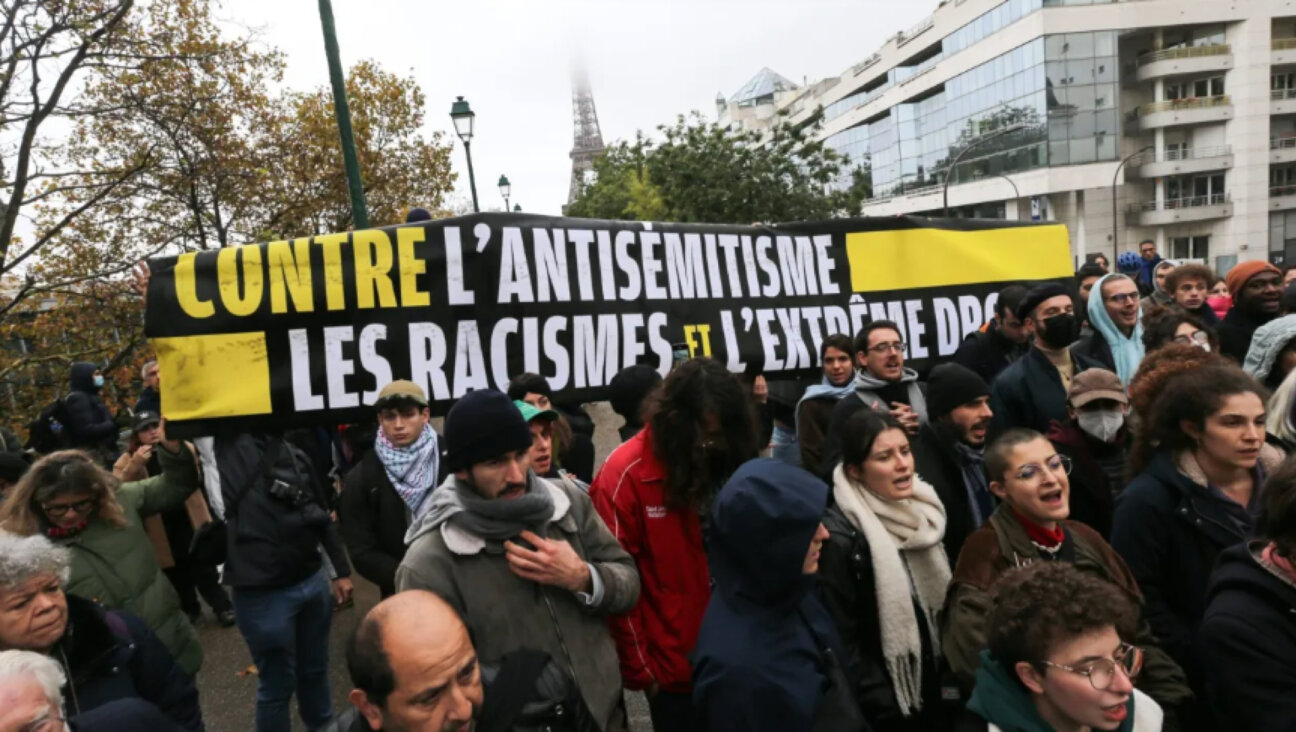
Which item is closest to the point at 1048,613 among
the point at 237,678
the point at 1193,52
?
the point at 237,678

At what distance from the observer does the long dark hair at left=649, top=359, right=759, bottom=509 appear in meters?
2.65

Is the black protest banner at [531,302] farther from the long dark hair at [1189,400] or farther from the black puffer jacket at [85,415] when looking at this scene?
the black puffer jacket at [85,415]

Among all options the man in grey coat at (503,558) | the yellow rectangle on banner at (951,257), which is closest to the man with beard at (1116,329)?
the yellow rectangle on banner at (951,257)

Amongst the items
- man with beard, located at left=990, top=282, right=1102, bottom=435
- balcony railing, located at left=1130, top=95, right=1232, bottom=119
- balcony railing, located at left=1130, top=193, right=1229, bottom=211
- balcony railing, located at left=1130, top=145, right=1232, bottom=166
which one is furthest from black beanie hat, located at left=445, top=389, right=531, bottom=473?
Result: balcony railing, located at left=1130, top=193, right=1229, bottom=211

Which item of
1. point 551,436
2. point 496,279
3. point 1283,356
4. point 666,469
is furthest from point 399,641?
point 1283,356

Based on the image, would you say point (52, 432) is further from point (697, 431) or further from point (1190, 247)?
point (1190, 247)

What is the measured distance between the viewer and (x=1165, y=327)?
4.27 meters

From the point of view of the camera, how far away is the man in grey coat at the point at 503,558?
2189 mm

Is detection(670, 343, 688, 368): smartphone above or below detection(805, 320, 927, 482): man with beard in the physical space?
above

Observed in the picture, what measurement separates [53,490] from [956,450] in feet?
11.9

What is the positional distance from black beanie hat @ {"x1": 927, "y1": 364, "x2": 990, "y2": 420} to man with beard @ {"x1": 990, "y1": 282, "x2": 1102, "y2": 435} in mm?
700

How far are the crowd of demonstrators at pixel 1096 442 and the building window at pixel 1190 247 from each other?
1849 inches

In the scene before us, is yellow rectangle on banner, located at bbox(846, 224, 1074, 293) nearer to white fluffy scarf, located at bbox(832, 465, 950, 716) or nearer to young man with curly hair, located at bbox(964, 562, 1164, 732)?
white fluffy scarf, located at bbox(832, 465, 950, 716)

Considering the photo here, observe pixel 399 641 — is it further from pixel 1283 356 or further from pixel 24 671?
pixel 1283 356
